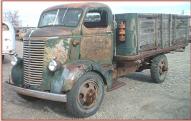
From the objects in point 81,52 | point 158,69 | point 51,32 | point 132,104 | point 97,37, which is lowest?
point 132,104

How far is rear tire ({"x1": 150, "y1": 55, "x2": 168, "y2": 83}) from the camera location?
8852 millimetres

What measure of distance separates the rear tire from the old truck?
0.34 metres

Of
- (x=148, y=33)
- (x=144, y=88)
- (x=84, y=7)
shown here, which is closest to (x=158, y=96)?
(x=144, y=88)

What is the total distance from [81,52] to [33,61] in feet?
3.33

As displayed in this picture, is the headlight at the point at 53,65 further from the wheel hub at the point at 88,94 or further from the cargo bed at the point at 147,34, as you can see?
the cargo bed at the point at 147,34

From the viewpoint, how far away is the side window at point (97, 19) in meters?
7.23

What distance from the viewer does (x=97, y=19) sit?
24.8ft

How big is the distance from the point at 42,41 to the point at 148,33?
10.5 ft

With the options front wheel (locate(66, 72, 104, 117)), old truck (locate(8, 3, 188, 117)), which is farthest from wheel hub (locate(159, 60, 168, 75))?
front wheel (locate(66, 72, 104, 117))

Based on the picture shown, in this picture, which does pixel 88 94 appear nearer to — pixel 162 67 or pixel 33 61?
pixel 33 61

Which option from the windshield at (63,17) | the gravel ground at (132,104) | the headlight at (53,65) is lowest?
the gravel ground at (132,104)

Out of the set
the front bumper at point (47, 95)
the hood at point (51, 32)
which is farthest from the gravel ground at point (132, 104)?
the hood at point (51, 32)

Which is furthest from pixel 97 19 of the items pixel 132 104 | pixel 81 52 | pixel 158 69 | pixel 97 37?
pixel 158 69

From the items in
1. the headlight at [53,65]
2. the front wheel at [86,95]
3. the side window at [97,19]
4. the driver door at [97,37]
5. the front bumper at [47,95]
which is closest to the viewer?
the front bumper at [47,95]
